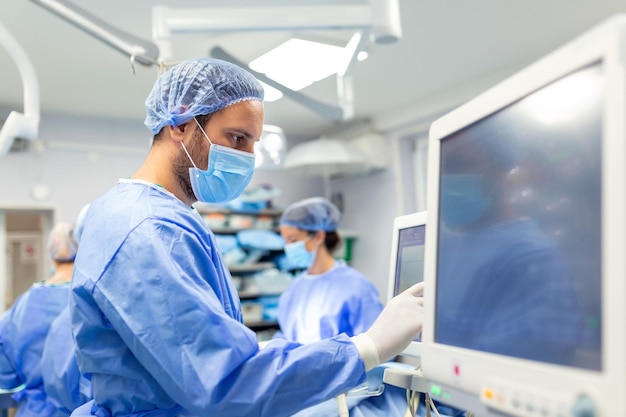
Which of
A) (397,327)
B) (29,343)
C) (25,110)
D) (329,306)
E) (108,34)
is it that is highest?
(108,34)

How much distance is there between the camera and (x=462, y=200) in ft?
2.54

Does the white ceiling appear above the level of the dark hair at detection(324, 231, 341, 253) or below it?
above

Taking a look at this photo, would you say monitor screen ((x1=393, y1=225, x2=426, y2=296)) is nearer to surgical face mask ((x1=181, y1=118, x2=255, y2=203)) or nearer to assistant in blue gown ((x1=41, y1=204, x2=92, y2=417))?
surgical face mask ((x1=181, y1=118, x2=255, y2=203))

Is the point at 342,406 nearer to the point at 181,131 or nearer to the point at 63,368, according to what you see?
the point at 181,131

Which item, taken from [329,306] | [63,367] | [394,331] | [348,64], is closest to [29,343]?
[63,367]

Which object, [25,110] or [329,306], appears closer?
[25,110]

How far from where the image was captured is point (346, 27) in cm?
142

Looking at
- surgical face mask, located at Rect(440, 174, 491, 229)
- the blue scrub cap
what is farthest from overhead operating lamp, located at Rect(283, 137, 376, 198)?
surgical face mask, located at Rect(440, 174, 491, 229)

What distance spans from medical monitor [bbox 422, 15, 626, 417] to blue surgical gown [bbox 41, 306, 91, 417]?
163 centimetres

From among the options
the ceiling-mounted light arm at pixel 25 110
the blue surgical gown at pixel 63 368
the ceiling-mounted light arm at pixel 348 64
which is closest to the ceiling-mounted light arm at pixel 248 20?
the ceiling-mounted light arm at pixel 348 64

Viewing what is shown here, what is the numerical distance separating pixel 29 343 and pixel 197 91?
5.73 feet

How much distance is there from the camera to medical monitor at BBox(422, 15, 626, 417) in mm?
507

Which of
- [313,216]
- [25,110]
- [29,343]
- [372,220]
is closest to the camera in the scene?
[25,110]

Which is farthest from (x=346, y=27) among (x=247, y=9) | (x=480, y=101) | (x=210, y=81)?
(x=480, y=101)
